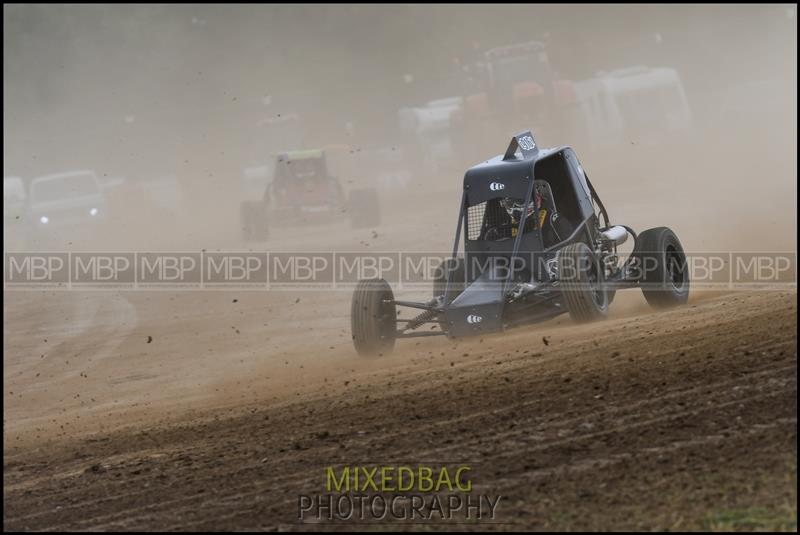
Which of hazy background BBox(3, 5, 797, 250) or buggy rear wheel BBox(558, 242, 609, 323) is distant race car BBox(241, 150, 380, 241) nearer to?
hazy background BBox(3, 5, 797, 250)

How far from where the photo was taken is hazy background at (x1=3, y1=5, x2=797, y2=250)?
1518 inches

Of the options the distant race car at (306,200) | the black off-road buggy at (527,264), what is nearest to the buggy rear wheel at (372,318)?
the black off-road buggy at (527,264)

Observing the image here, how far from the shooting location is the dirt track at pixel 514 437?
5.32 m

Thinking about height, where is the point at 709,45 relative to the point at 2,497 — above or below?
above

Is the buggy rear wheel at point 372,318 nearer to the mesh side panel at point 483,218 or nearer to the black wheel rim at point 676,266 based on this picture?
the mesh side panel at point 483,218

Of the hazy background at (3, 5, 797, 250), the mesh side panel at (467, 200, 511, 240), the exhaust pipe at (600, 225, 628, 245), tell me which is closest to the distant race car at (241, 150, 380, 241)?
the hazy background at (3, 5, 797, 250)

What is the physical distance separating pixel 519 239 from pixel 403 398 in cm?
277

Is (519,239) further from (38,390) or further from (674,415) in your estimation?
(38,390)

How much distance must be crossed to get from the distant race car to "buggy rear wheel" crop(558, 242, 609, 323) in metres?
13.9

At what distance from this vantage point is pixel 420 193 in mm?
30703

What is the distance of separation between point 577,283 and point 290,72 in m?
39.9

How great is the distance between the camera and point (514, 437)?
645 cm

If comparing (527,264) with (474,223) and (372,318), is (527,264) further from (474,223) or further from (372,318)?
(372,318)

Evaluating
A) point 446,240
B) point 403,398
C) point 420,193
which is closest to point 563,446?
point 403,398
